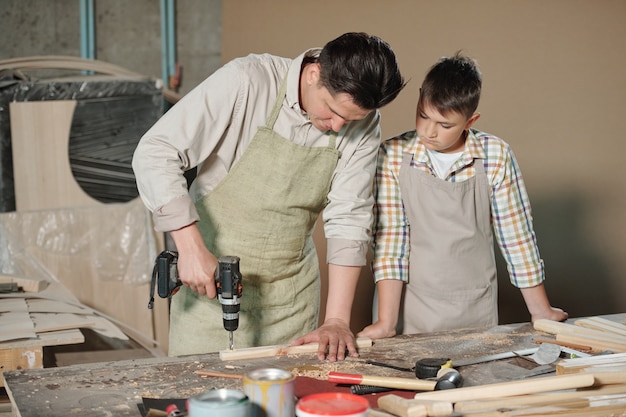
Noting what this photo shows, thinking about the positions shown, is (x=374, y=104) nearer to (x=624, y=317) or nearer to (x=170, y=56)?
(x=624, y=317)

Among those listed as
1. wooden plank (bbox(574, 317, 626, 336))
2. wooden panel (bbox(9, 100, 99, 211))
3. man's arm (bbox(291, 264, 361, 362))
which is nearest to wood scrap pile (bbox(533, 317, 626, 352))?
wooden plank (bbox(574, 317, 626, 336))

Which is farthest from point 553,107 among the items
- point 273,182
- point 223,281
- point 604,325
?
point 223,281

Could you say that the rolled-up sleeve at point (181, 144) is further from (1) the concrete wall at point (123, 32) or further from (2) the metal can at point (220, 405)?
(1) the concrete wall at point (123, 32)

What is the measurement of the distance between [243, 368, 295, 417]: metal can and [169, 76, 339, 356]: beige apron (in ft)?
3.50

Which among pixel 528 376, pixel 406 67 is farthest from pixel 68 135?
pixel 528 376

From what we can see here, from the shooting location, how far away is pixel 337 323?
2148 millimetres

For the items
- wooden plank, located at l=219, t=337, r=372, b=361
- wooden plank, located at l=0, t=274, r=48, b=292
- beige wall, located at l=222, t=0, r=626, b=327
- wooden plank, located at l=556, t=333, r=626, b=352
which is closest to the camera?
wooden plank, located at l=219, t=337, r=372, b=361

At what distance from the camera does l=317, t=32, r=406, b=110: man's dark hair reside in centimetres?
191

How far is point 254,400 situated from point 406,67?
10.1ft

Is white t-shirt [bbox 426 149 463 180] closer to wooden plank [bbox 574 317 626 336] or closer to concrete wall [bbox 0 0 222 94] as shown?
wooden plank [bbox 574 317 626 336]

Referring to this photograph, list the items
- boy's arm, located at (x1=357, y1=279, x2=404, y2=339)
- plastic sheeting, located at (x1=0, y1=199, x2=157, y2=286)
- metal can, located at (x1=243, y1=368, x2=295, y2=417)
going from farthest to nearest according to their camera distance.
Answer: plastic sheeting, located at (x1=0, y1=199, x2=157, y2=286) → boy's arm, located at (x1=357, y1=279, x2=404, y2=339) → metal can, located at (x1=243, y1=368, x2=295, y2=417)

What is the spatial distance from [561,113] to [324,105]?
81.3 inches

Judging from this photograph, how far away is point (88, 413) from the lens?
1.51m

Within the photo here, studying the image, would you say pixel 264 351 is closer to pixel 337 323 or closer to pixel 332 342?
pixel 332 342
